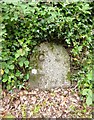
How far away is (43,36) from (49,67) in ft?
1.36

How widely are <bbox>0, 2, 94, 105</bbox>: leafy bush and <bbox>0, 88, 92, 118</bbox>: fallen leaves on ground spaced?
163mm

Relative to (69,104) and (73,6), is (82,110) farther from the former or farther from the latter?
(73,6)

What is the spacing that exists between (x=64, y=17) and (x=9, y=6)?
806mm

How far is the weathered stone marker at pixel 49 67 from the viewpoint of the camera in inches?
126

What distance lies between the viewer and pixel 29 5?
288 cm

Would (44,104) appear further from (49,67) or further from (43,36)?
(43,36)

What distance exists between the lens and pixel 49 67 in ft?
10.6

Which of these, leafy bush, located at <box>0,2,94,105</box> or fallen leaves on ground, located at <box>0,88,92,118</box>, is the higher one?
leafy bush, located at <box>0,2,94,105</box>

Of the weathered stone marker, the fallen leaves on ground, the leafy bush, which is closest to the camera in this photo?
the fallen leaves on ground

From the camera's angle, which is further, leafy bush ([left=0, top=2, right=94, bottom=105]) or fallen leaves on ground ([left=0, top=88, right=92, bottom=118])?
leafy bush ([left=0, top=2, right=94, bottom=105])

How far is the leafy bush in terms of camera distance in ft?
10.2

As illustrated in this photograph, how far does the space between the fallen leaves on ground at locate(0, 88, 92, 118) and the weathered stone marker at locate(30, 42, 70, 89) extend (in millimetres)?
94

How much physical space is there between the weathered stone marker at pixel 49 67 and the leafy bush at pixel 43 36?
9 centimetres

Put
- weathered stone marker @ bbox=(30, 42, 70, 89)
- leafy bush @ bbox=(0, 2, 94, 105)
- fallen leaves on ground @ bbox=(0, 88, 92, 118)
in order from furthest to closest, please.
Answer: weathered stone marker @ bbox=(30, 42, 70, 89) → leafy bush @ bbox=(0, 2, 94, 105) → fallen leaves on ground @ bbox=(0, 88, 92, 118)
